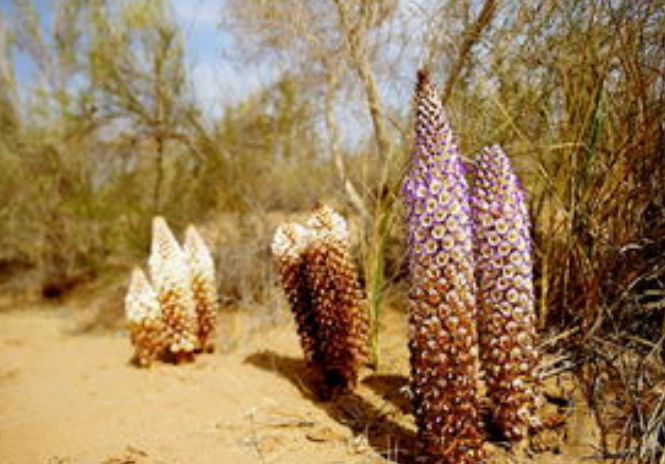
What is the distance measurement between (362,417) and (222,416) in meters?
0.60

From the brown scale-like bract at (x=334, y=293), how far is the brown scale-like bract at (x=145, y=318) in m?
1.10

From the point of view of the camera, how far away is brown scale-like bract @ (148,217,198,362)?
3662 millimetres

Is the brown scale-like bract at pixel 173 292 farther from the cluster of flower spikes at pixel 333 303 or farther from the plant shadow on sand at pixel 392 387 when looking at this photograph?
the plant shadow on sand at pixel 392 387

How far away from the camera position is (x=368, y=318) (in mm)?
3260

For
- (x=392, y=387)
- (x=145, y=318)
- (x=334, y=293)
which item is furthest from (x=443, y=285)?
(x=145, y=318)

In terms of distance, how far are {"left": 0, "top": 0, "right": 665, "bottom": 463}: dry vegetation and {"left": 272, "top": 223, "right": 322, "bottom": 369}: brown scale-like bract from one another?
0.31m

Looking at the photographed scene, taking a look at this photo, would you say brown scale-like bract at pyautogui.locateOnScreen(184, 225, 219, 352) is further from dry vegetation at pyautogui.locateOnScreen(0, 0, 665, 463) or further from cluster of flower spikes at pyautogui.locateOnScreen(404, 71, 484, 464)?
cluster of flower spikes at pyautogui.locateOnScreen(404, 71, 484, 464)

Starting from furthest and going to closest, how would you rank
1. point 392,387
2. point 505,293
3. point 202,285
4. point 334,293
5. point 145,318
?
point 202,285
point 145,318
point 392,387
point 334,293
point 505,293

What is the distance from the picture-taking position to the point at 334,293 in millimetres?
2967

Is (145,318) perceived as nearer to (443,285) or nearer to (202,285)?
(202,285)

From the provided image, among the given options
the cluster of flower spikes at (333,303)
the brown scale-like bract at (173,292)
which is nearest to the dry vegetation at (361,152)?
the cluster of flower spikes at (333,303)

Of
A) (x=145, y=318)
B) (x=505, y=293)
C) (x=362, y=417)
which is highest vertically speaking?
(x=505, y=293)

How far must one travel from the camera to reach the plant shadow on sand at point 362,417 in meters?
2.47

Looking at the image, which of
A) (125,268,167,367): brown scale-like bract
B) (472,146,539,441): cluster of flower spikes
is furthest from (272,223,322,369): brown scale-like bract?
(472,146,539,441): cluster of flower spikes
